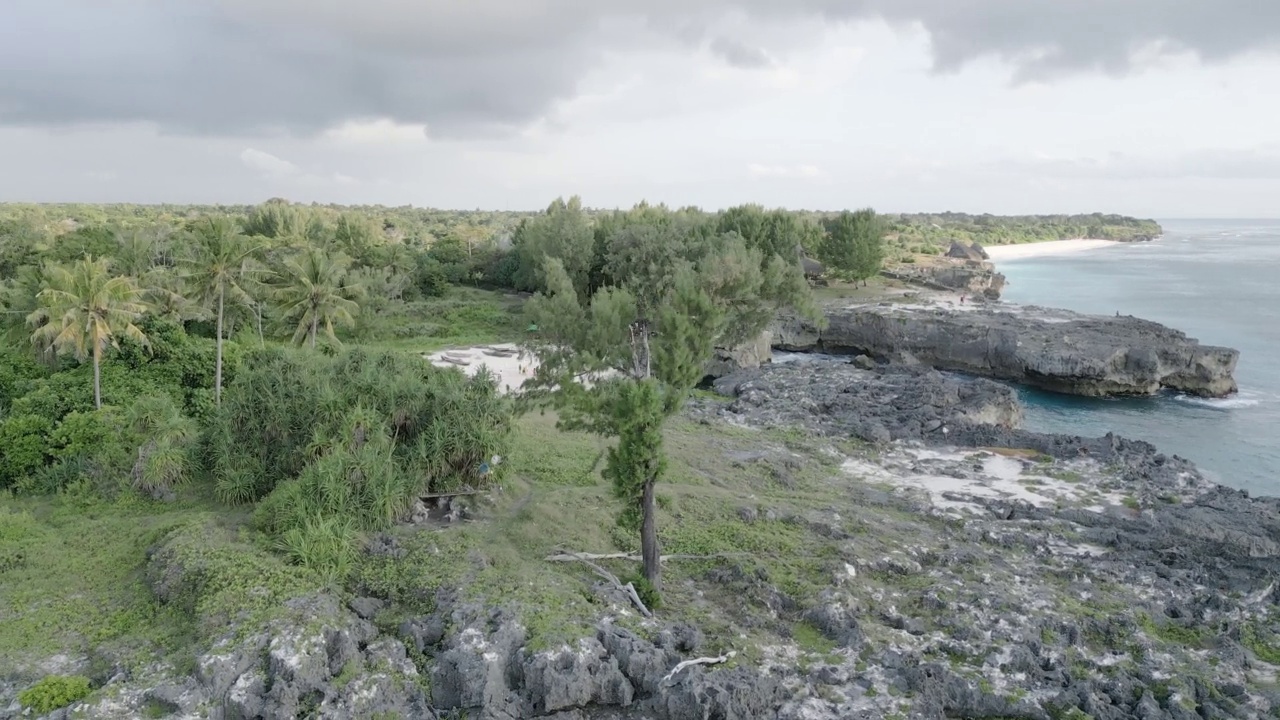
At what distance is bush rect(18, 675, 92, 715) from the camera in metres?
11.7

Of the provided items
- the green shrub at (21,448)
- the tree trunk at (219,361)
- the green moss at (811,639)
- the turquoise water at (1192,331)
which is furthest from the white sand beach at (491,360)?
the turquoise water at (1192,331)

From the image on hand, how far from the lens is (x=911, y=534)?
20.4 m

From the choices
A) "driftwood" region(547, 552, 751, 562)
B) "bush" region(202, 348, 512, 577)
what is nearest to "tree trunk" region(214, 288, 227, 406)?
"bush" region(202, 348, 512, 577)

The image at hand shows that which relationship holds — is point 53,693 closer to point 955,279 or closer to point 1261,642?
point 1261,642

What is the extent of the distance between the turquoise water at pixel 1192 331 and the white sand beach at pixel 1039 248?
6238 mm

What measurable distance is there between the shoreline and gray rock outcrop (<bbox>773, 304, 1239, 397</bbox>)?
8470 cm

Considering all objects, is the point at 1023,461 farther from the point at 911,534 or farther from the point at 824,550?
the point at 824,550

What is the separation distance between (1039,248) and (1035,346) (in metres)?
123

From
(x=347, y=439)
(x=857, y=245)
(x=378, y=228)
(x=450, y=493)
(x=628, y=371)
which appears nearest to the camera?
(x=628, y=371)

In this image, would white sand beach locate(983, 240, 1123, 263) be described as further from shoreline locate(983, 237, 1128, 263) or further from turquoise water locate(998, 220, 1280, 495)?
turquoise water locate(998, 220, 1280, 495)

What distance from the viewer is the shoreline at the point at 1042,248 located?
453 feet

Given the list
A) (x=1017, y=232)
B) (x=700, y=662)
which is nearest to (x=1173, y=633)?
(x=700, y=662)

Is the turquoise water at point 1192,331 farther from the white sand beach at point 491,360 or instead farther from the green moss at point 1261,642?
the white sand beach at point 491,360

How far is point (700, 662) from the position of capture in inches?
519
